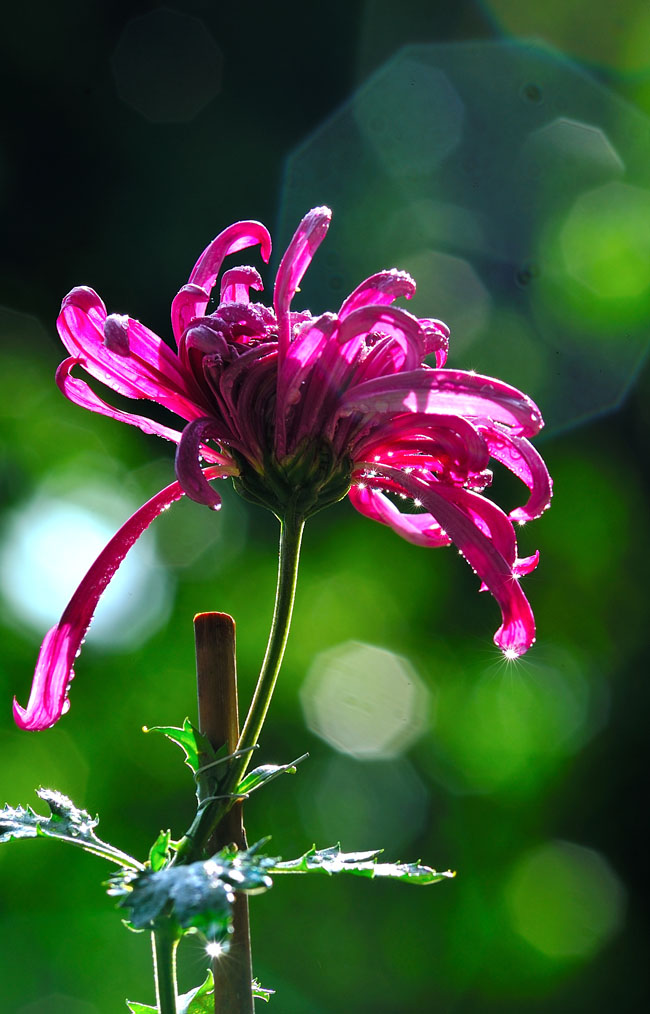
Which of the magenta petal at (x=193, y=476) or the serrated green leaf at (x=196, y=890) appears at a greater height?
the magenta petal at (x=193, y=476)

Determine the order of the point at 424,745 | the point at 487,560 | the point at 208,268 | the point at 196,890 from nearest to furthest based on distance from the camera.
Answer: the point at 196,890
the point at 487,560
the point at 208,268
the point at 424,745

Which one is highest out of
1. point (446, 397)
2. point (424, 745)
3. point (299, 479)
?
point (446, 397)

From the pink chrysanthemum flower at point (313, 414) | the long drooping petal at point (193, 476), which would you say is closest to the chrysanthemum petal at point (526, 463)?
the pink chrysanthemum flower at point (313, 414)

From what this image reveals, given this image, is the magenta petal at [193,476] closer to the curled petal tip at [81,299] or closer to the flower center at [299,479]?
the flower center at [299,479]

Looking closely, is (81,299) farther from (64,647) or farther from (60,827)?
(60,827)

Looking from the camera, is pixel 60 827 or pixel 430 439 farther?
pixel 430 439

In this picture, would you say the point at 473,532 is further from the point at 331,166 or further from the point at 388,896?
the point at 331,166

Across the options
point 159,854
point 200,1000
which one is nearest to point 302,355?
point 159,854
